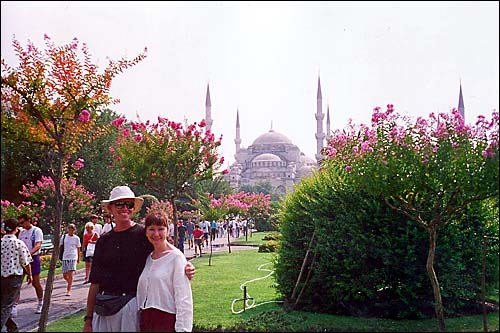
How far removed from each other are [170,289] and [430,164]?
11.5 feet

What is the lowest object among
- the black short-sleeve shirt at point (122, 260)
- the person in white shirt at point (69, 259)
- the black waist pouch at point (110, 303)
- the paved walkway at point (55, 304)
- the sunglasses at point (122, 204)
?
the paved walkway at point (55, 304)

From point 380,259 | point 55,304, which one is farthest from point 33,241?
point 380,259

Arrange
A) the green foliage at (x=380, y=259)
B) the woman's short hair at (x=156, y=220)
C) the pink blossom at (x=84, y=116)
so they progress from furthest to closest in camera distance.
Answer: the green foliage at (x=380, y=259) < the pink blossom at (x=84, y=116) < the woman's short hair at (x=156, y=220)

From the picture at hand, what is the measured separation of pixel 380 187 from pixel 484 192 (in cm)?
107

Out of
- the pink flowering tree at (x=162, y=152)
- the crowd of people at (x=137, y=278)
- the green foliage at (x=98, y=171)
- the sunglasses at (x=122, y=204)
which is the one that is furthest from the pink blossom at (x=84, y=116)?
the green foliage at (x=98, y=171)

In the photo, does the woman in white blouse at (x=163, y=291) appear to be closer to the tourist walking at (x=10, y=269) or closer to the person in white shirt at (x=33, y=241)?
the tourist walking at (x=10, y=269)

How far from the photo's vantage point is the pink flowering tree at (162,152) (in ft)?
43.3

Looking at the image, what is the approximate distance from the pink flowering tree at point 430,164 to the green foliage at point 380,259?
0.74 metres

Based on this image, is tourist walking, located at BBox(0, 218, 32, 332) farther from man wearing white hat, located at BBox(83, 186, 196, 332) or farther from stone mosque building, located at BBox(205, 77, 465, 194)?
stone mosque building, located at BBox(205, 77, 465, 194)

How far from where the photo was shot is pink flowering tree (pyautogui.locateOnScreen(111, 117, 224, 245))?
13203 millimetres

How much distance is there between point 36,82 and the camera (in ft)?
21.6

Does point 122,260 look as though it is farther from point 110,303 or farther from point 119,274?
point 110,303

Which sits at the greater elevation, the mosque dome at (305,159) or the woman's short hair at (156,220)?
the mosque dome at (305,159)

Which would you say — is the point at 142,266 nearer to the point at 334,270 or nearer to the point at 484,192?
the point at 484,192
